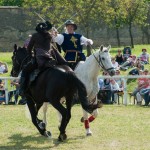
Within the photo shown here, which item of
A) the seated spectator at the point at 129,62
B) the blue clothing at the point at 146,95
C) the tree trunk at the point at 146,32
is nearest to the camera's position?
the blue clothing at the point at 146,95

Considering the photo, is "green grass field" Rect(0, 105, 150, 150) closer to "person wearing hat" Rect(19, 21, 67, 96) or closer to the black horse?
the black horse

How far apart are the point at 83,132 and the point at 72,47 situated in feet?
6.23

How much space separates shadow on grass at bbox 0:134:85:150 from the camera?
1045cm

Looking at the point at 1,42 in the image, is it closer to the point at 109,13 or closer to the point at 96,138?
the point at 109,13

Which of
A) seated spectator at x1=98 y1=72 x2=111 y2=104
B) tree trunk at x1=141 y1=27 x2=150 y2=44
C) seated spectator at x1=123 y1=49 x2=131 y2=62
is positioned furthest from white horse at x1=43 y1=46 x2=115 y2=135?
tree trunk at x1=141 y1=27 x2=150 y2=44

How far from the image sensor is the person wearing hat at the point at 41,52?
1067 centimetres

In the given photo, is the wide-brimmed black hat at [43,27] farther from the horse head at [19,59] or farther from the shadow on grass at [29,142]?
the shadow on grass at [29,142]

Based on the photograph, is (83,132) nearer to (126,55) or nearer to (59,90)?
(59,90)

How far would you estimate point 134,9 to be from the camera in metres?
35.8

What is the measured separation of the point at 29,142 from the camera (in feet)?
36.2

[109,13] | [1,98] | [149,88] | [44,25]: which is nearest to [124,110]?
[149,88]

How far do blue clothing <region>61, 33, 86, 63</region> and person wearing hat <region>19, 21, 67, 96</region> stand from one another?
1.05m

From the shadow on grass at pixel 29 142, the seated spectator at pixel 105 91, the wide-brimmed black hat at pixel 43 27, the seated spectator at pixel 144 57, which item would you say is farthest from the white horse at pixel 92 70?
the seated spectator at pixel 144 57

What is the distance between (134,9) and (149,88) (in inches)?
742
